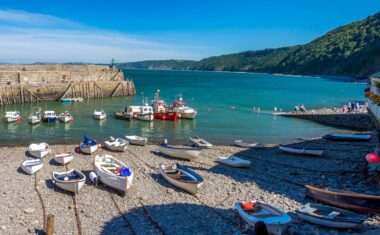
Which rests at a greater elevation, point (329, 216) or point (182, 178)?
point (329, 216)

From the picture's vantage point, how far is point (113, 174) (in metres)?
19.4

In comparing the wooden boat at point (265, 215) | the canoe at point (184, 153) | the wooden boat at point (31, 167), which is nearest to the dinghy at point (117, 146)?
the canoe at point (184, 153)

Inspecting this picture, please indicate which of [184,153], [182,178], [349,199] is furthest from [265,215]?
[184,153]

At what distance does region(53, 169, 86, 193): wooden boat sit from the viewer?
18.5 m

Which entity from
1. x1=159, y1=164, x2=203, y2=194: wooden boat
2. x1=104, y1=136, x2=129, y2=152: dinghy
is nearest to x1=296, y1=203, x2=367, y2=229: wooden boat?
x1=159, y1=164, x2=203, y2=194: wooden boat

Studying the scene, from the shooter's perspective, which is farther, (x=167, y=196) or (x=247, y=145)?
(x=247, y=145)

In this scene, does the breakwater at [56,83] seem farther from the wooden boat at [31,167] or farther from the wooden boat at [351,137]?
the wooden boat at [351,137]

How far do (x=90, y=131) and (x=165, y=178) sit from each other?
1912cm

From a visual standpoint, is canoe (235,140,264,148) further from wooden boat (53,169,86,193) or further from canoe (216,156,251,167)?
wooden boat (53,169,86,193)

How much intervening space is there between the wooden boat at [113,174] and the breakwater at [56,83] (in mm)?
43263

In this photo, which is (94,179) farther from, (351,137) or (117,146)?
(351,137)

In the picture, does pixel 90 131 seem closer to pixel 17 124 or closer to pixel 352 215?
pixel 17 124

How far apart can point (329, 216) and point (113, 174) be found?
409 inches

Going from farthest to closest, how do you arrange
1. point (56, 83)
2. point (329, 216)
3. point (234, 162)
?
point (56, 83) < point (234, 162) < point (329, 216)
